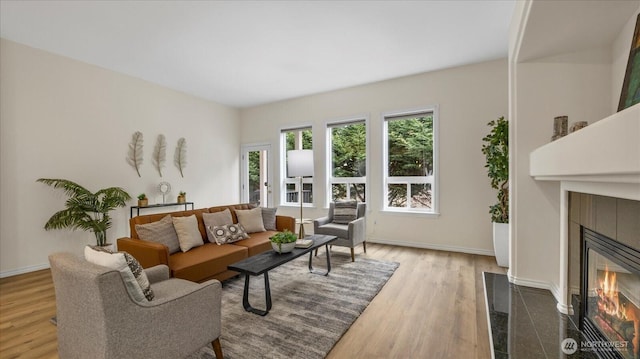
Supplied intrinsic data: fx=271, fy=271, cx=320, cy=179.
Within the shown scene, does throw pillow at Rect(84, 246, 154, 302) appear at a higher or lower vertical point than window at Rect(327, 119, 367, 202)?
lower

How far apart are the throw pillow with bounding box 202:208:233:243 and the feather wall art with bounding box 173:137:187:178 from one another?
7.43 ft

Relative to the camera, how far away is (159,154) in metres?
4.97

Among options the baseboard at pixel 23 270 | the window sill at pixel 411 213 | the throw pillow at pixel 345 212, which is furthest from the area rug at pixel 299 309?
the baseboard at pixel 23 270

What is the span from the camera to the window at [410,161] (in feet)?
14.9

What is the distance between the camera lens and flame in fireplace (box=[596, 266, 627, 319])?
153 cm

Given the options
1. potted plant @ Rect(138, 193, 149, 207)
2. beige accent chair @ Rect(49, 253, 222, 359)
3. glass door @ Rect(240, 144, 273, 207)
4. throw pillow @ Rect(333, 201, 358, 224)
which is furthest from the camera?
glass door @ Rect(240, 144, 273, 207)

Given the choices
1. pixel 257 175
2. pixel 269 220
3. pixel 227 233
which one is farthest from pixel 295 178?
pixel 227 233

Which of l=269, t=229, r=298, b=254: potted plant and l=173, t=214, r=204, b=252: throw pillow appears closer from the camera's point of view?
l=269, t=229, r=298, b=254: potted plant

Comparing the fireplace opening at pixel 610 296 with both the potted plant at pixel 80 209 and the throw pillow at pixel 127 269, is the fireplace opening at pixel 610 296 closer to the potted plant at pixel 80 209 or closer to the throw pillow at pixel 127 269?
the throw pillow at pixel 127 269

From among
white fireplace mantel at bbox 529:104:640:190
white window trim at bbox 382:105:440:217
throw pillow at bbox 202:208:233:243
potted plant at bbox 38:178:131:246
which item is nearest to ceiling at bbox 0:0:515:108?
white window trim at bbox 382:105:440:217

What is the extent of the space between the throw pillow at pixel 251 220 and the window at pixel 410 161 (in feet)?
7.45

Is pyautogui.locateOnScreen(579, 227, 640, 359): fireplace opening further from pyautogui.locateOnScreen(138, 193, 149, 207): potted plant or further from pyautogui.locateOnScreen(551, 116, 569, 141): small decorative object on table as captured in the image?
pyautogui.locateOnScreen(138, 193, 149, 207): potted plant

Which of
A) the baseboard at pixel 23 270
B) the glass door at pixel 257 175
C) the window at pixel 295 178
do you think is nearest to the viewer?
the baseboard at pixel 23 270

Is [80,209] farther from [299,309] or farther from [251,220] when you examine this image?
[299,309]
